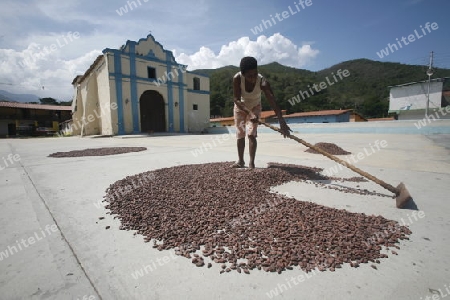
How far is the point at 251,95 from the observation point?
339cm

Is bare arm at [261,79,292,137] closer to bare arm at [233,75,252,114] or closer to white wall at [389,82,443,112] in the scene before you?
bare arm at [233,75,252,114]

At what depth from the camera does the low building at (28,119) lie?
30.1 metres

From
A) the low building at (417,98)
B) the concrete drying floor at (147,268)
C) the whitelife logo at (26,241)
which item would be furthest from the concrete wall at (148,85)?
the low building at (417,98)

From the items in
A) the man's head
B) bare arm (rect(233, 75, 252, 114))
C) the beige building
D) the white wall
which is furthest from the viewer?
the white wall

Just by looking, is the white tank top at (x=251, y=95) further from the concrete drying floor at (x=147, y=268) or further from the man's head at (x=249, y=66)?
the concrete drying floor at (x=147, y=268)

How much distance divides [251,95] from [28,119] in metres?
40.8

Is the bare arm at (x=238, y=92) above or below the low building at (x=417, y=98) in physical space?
below

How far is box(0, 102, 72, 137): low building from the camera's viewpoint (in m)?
30.1

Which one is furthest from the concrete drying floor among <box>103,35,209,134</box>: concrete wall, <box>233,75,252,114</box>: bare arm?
<box>103,35,209,134</box>: concrete wall

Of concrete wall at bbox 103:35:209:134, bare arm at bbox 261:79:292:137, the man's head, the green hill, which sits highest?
the green hill

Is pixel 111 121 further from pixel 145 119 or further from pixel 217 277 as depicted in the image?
pixel 217 277

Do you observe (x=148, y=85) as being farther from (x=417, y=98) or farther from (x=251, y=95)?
(x=417, y=98)

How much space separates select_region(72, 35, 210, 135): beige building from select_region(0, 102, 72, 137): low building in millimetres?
14464

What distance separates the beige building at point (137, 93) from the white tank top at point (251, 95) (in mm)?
15849
